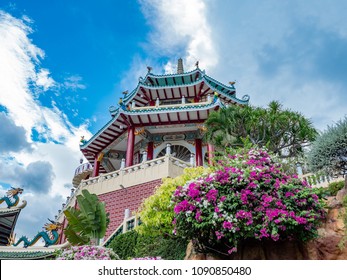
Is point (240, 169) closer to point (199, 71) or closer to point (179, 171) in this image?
point (179, 171)

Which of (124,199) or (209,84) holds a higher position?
(209,84)

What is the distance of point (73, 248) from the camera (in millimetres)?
8969

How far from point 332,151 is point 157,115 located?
1289 cm

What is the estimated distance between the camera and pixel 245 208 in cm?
785

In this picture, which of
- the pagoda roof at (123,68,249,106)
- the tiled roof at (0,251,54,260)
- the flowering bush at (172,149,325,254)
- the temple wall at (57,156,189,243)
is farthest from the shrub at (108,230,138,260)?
the pagoda roof at (123,68,249,106)

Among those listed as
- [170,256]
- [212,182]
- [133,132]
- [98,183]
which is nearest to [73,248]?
[170,256]

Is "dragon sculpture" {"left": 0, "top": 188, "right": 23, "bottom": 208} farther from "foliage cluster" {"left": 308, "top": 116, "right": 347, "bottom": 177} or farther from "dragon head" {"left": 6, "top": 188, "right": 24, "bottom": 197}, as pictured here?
"foliage cluster" {"left": 308, "top": 116, "right": 347, "bottom": 177}

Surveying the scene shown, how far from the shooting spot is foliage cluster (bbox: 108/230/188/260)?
10430 mm

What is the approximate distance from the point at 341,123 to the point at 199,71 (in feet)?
49.1

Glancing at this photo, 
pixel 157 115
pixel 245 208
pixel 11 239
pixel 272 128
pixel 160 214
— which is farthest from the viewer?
pixel 157 115

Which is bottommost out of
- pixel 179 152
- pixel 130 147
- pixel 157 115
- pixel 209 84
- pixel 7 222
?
pixel 7 222

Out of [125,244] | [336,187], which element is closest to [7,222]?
[125,244]

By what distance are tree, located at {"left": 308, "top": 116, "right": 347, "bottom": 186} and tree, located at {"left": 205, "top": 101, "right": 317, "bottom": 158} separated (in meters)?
4.58

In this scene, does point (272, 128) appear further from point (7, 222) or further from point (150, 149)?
point (7, 222)
